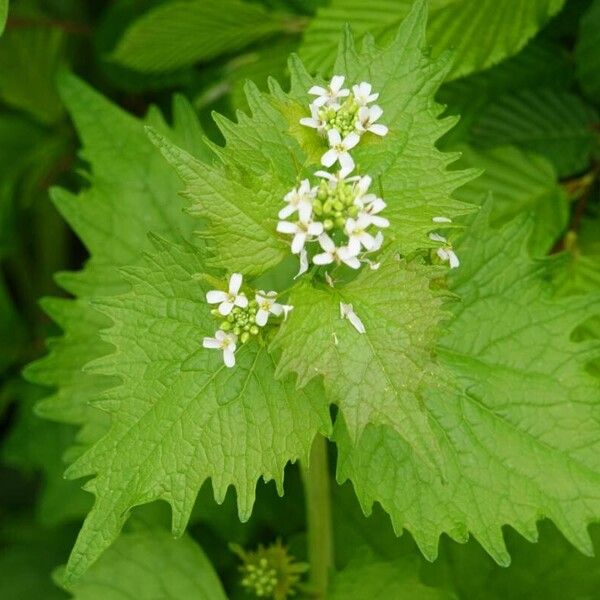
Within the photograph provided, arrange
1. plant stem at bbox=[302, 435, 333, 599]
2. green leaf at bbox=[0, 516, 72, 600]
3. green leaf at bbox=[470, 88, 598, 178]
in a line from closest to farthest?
plant stem at bbox=[302, 435, 333, 599] → green leaf at bbox=[470, 88, 598, 178] → green leaf at bbox=[0, 516, 72, 600]

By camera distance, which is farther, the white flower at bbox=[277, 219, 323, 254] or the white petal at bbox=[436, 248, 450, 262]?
the white petal at bbox=[436, 248, 450, 262]

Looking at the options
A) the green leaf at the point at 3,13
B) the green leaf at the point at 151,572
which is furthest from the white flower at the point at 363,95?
the green leaf at the point at 151,572

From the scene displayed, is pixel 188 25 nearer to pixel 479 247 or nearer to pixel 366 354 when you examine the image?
pixel 479 247

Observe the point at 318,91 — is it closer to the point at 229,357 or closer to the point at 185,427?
the point at 229,357

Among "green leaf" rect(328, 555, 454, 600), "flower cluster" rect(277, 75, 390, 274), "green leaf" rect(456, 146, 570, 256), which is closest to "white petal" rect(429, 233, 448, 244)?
"flower cluster" rect(277, 75, 390, 274)

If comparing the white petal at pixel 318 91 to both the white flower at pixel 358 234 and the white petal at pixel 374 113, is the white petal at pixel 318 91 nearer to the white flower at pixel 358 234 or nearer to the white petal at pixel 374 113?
the white petal at pixel 374 113

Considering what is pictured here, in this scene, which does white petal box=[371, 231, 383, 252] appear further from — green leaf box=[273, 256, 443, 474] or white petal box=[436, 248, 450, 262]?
white petal box=[436, 248, 450, 262]

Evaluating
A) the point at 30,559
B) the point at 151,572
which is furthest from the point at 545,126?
the point at 30,559
